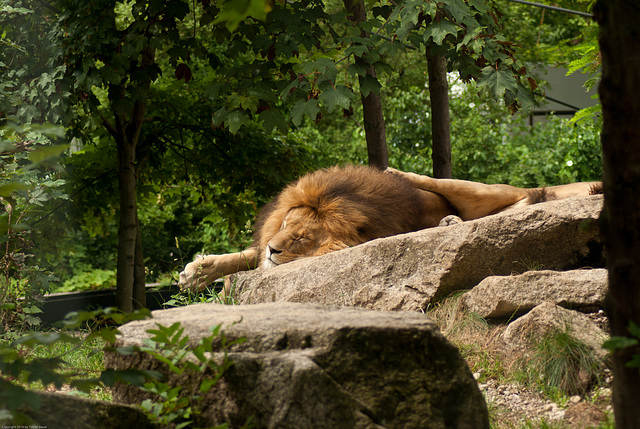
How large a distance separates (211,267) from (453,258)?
1.91m

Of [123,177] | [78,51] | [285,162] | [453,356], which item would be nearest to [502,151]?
[285,162]

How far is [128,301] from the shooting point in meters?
5.69

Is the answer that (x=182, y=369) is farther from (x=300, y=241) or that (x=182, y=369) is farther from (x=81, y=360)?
(x=300, y=241)

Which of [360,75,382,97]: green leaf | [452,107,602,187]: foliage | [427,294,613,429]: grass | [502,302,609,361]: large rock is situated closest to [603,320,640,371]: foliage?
[427,294,613,429]: grass

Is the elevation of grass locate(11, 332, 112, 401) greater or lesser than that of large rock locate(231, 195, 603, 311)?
lesser

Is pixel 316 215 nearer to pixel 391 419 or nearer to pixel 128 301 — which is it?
pixel 128 301

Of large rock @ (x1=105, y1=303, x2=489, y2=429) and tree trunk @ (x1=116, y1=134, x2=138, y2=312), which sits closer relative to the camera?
large rock @ (x1=105, y1=303, x2=489, y2=429)

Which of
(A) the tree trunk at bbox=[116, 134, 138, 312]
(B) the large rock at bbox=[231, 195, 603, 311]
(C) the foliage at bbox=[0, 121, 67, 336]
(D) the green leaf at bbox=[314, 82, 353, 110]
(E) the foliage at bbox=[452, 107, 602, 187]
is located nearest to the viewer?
(B) the large rock at bbox=[231, 195, 603, 311]

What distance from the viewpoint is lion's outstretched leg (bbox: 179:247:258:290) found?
4.53 metres

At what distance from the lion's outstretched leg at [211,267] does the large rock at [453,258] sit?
2.88ft

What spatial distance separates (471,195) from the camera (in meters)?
5.05

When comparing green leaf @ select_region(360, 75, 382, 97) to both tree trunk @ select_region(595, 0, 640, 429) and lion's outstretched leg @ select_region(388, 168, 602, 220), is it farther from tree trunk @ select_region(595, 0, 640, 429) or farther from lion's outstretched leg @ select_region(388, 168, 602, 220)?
tree trunk @ select_region(595, 0, 640, 429)

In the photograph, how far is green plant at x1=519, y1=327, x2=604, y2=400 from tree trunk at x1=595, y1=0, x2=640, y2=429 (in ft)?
3.43

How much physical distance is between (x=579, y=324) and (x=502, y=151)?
33.0 feet
